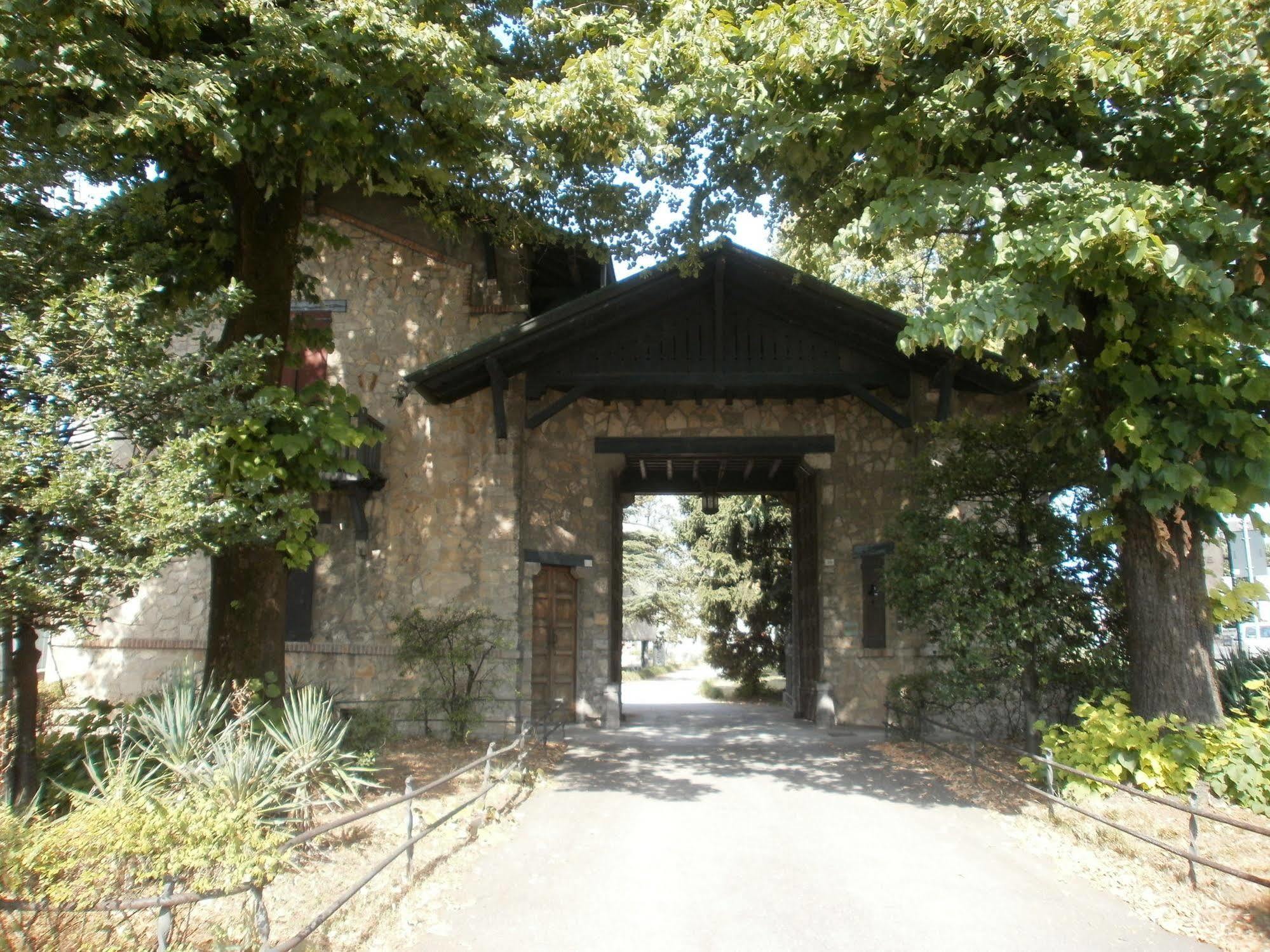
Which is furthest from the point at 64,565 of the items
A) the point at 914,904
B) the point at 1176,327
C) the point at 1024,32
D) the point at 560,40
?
the point at 1176,327

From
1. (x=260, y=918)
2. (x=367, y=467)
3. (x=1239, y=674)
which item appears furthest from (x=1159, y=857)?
(x=367, y=467)

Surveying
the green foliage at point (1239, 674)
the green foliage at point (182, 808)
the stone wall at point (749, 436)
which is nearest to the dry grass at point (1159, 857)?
the green foliage at point (1239, 674)

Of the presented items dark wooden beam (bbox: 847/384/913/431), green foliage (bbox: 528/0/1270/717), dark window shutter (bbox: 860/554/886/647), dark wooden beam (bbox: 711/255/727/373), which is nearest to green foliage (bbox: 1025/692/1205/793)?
green foliage (bbox: 528/0/1270/717)

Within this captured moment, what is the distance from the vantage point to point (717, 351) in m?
12.3

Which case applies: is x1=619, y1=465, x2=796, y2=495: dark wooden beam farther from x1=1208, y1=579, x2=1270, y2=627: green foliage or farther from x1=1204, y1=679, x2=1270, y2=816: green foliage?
x1=1204, y1=679, x2=1270, y2=816: green foliage

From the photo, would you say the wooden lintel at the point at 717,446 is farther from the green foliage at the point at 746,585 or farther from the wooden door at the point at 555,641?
the green foliage at the point at 746,585

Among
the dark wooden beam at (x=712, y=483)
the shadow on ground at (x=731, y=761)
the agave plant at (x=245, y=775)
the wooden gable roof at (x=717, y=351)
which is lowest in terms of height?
the shadow on ground at (x=731, y=761)

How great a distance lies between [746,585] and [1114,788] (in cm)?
1550

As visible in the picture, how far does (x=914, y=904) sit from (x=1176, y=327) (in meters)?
4.91

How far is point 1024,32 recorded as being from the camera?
23.2 ft

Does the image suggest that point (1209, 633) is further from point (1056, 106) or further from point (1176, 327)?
point (1056, 106)

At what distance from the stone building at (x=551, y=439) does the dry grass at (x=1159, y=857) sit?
510 centimetres

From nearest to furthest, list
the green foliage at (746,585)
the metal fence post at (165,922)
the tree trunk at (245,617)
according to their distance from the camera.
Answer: the metal fence post at (165,922) < the tree trunk at (245,617) < the green foliage at (746,585)

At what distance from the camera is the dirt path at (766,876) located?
17.7ft
